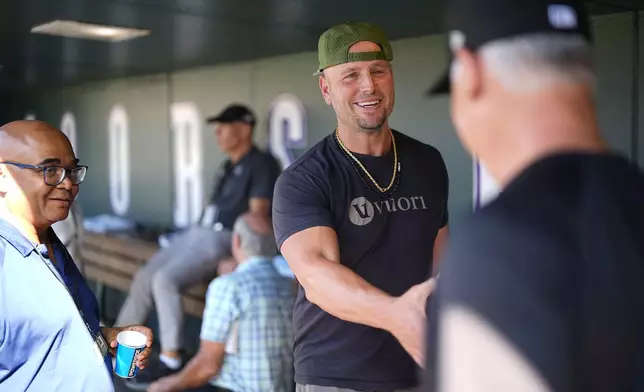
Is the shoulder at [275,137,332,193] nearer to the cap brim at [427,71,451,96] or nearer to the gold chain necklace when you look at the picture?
the gold chain necklace

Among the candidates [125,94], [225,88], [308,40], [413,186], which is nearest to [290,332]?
[413,186]

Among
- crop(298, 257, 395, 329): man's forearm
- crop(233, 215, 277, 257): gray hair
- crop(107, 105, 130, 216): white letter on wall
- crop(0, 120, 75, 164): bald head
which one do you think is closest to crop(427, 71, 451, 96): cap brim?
crop(298, 257, 395, 329): man's forearm

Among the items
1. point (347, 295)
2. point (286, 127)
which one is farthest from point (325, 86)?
point (286, 127)

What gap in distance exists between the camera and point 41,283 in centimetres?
180

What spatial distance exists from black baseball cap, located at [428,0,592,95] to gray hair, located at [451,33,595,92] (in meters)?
0.01

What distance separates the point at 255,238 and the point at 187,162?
145 inches

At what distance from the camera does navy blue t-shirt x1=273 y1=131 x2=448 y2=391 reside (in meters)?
2.02

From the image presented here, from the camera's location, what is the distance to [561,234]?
0.95m

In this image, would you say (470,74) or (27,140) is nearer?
(470,74)

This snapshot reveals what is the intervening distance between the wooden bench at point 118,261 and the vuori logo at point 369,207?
10.8 ft

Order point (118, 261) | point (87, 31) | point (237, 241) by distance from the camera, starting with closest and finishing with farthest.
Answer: point (237, 241), point (87, 31), point (118, 261)

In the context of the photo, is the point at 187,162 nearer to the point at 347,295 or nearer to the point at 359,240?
the point at 359,240

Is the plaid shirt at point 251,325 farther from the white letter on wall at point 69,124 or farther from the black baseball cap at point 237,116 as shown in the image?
the white letter on wall at point 69,124

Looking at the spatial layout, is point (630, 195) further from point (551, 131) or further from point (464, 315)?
point (464, 315)
